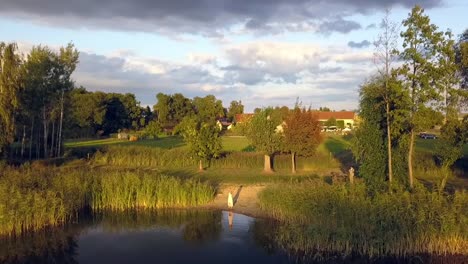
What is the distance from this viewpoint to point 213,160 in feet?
118

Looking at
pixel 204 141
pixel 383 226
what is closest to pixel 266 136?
pixel 204 141

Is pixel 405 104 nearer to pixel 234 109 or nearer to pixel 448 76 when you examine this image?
pixel 448 76

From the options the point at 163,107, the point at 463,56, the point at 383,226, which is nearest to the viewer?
the point at 383,226

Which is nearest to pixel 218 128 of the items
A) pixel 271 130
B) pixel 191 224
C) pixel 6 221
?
pixel 271 130

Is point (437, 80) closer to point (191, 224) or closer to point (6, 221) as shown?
point (191, 224)

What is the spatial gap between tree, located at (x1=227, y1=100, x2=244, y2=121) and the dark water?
113m

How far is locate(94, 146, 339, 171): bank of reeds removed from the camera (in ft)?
115

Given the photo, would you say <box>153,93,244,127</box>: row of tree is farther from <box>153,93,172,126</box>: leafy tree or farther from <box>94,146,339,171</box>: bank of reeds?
<box>94,146,339,171</box>: bank of reeds

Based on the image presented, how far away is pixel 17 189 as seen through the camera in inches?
680

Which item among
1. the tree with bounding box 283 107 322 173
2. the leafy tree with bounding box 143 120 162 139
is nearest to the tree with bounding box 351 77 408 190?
the tree with bounding box 283 107 322 173

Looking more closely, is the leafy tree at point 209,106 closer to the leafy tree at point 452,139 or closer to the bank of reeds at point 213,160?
the bank of reeds at point 213,160

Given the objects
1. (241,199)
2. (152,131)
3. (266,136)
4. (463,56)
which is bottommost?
(241,199)

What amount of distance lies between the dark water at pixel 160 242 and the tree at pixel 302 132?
1364 cm

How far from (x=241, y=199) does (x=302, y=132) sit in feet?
36.6
